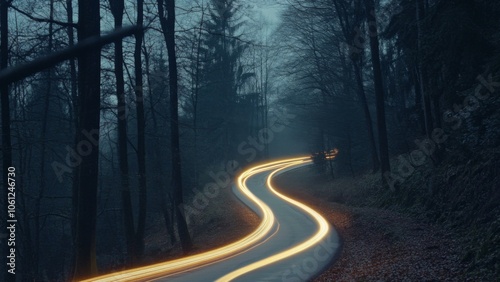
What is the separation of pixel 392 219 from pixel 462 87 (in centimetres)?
594

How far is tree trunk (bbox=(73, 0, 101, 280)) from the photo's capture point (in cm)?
1110

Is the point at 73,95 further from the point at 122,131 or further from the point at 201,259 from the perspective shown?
the point at 201,259

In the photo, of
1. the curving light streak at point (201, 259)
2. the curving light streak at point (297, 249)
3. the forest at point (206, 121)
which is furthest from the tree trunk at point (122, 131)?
the curving light streak at point (297, 249)

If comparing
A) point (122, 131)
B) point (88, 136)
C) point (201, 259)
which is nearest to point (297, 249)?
point (201, 259)

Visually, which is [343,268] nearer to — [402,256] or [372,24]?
[402,256]

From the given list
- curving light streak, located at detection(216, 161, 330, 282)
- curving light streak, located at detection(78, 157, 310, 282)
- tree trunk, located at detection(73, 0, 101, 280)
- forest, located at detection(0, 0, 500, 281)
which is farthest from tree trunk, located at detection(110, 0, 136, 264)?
curving light streak, located at detection(216, 161, 330, 282)

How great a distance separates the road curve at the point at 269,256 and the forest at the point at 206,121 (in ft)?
6.81

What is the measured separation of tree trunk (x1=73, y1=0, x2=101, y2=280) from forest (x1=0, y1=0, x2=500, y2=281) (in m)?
0.03

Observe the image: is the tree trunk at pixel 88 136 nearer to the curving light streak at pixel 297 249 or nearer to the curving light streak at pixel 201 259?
the curving light streak at pixel 201 259

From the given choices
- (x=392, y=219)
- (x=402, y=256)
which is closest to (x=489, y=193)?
(x=402, y=256)

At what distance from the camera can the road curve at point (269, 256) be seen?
12797mm

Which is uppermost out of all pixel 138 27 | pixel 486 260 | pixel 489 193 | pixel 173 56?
pixel 173 56

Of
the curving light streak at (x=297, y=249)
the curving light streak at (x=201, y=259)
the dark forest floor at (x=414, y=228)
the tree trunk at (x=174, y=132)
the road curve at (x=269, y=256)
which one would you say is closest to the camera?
the dark forest floor at (x=414, y=228)

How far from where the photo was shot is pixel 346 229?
66.9ft
